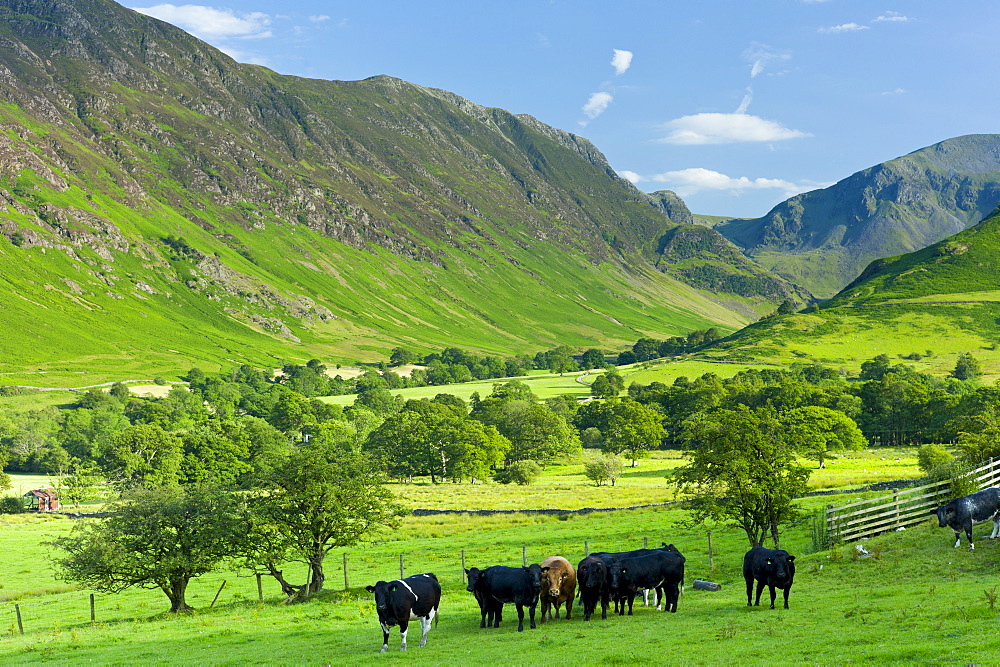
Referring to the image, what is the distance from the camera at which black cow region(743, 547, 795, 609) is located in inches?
1025

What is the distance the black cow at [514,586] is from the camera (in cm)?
2722

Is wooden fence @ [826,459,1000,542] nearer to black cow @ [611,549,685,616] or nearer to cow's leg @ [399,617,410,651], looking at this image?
black cow @ [611,549,685,616]

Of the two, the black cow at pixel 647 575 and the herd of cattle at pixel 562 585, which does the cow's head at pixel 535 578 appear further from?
the black cow at pixel 647 575

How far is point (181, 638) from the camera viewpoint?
33.1m

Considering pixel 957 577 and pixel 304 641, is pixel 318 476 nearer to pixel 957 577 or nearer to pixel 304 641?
pixel 304 641

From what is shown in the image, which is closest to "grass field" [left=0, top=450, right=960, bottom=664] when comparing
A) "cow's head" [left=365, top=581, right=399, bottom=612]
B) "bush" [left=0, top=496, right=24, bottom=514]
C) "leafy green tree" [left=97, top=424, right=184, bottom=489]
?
"cow's head" [left=365, top=581, right=399, bottom=612]

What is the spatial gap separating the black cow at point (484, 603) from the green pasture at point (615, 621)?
22.8 inches

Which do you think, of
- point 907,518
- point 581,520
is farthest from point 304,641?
point 581,520

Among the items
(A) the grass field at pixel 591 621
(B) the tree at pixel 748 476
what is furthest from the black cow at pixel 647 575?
(B) the tree at pixel 748 476

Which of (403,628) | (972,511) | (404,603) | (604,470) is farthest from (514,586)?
(604,470)

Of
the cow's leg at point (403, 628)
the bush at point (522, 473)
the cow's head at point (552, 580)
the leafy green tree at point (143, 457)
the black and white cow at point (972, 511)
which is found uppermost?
the leafy green tree at point (143, 457)

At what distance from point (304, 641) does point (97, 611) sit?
24758mm

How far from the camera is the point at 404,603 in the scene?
85.1 ft

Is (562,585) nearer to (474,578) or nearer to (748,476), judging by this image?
(474,578)
